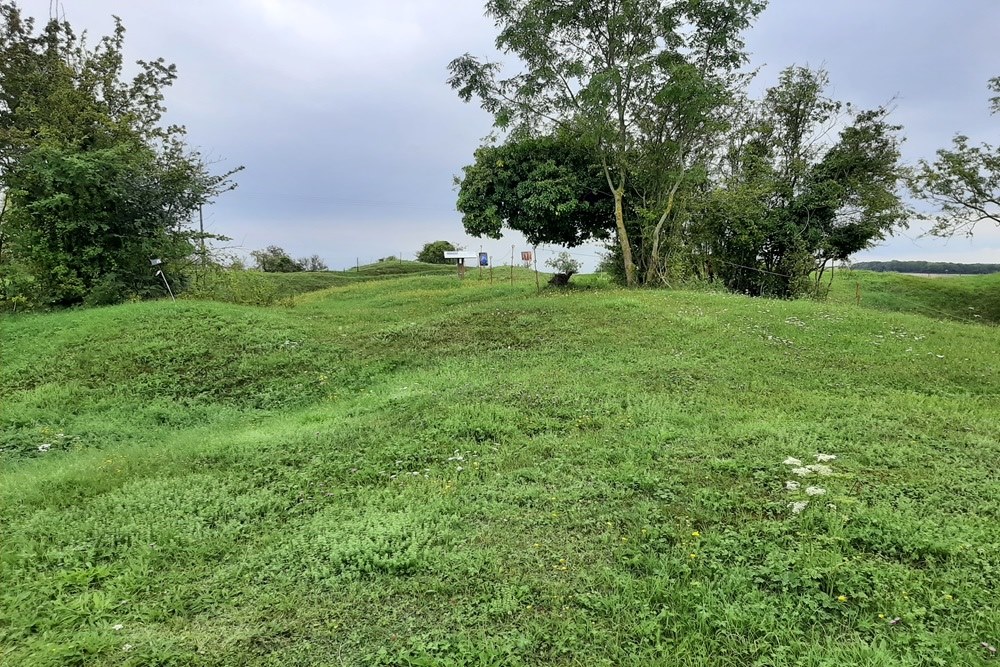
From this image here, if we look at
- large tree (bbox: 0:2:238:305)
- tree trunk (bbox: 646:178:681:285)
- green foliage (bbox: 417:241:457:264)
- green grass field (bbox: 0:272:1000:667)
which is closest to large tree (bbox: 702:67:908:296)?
tree trunk (bbox: 646:178:681:285)

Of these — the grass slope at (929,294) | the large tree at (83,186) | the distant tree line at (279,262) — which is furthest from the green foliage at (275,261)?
the grass slope at (929,294)

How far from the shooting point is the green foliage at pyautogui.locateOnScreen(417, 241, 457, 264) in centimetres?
4531

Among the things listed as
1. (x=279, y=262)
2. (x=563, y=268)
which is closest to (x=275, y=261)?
(x=279, y=262)

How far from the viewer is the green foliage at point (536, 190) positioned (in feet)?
56.3

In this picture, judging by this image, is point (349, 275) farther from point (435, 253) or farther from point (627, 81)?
point (627, 81)

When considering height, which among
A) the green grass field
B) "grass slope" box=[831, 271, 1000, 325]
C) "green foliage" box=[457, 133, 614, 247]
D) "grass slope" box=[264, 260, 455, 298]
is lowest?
the green grass field

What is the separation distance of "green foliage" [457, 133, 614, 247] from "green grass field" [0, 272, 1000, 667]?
31.7 ft

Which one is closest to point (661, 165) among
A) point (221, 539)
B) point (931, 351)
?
point (931, 351)

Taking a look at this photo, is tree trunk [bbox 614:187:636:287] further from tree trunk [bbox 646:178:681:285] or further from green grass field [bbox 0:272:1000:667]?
green grass field [bbox 0:272:1000:667]

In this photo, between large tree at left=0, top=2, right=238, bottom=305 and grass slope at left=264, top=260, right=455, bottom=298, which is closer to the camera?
large tree at left=0, top=2, right=238, bottom=305

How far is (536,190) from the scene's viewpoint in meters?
17.2

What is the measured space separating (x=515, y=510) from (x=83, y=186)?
14939 mm

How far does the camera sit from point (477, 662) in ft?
8.35

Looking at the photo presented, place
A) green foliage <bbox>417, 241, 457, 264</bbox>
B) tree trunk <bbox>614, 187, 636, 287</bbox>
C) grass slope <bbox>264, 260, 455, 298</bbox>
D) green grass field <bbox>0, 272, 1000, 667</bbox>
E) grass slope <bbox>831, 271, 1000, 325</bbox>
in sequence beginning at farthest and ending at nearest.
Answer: green foliage <bbox>417, 241, 457, 264</bbox> < grass slope <bbox>264, 260, 455, 298</bbox> < grass slope <bbox>831, 271, 1000, 325</bbox> < tree trunk <bbox>614, 187, 636, 287</bbox> < green grass field <bbox>0, 272, 1000, 667</bbox>
